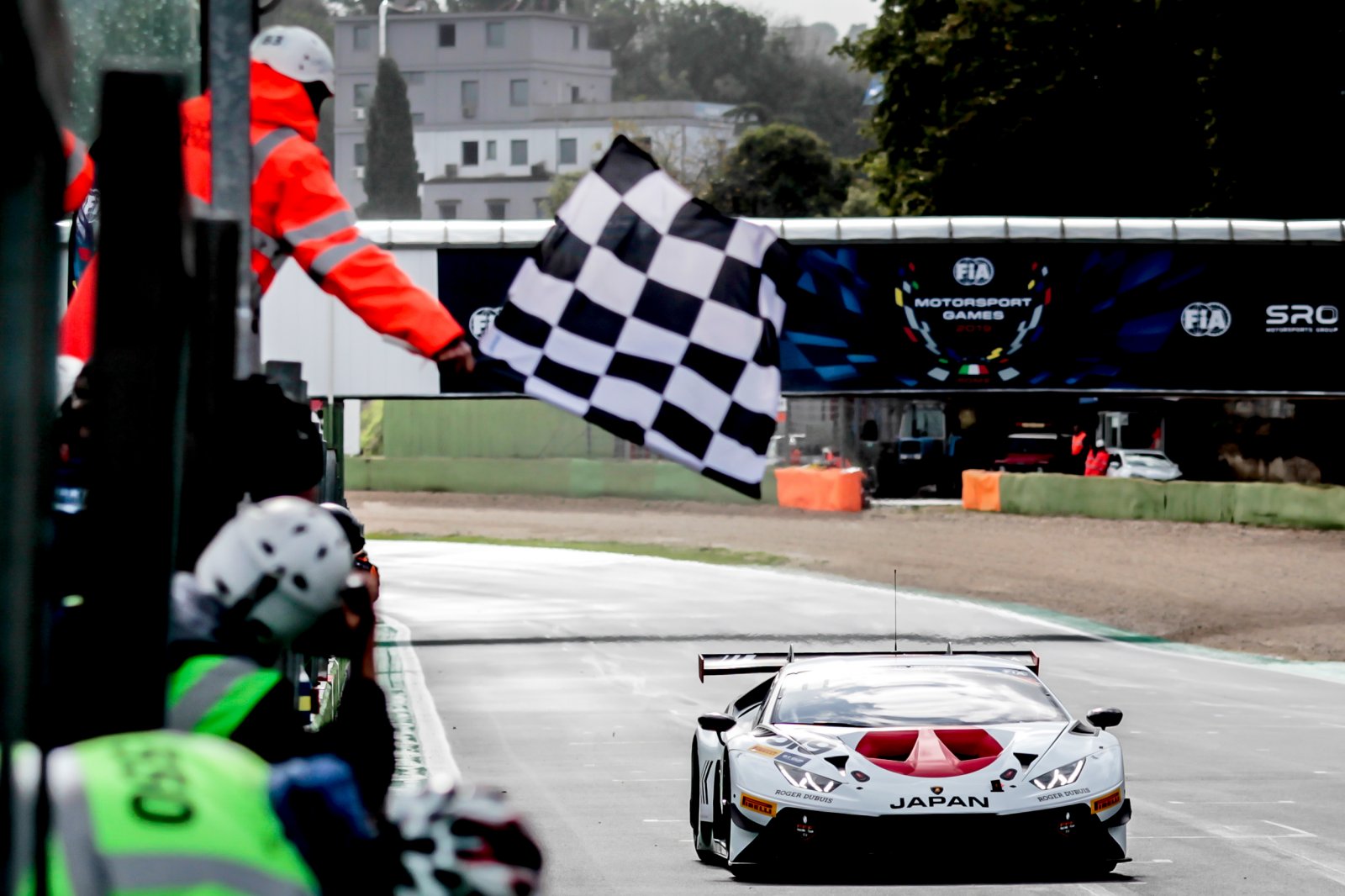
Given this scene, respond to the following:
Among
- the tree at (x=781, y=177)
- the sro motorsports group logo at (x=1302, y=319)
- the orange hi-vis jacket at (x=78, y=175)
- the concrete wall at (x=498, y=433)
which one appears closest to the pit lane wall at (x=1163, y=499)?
the sro motorsports group logo at (x=1302, y=319)

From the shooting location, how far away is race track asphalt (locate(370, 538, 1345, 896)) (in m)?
11.2

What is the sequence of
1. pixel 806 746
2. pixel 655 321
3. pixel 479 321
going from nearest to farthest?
pixel 655 321 < pixel 806 746 < pixel 479 321

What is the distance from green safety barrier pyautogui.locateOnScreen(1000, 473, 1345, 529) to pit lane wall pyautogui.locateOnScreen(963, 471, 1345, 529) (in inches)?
0.6

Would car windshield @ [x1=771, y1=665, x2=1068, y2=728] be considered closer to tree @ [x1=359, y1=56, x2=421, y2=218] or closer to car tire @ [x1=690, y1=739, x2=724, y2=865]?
car tire @ [x1=690, y1=739, x2=724, y2=865]

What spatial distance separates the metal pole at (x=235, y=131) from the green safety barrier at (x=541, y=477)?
162 feet

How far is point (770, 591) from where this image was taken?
34938mm

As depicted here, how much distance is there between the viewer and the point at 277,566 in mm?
3463

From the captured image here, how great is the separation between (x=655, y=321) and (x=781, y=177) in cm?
9664

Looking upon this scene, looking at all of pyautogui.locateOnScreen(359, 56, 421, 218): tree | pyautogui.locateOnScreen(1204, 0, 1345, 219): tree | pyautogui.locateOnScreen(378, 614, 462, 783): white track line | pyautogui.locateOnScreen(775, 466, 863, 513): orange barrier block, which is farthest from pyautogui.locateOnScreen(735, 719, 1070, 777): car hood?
pyautogui.locateOnScreen(359, 56, 421, 218): tree

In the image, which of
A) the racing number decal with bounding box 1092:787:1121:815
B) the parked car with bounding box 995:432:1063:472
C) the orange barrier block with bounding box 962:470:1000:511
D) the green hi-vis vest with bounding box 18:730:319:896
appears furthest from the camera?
the parked car with bounding box 995:432:1063:472

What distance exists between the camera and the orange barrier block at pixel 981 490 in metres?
51.0

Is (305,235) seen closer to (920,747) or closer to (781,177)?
(920,747)

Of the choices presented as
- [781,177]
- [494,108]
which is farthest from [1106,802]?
[494,108]

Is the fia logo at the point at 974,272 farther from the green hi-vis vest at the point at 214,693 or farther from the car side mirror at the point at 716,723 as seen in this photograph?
the green hi-vis vest at the point at 214,693
